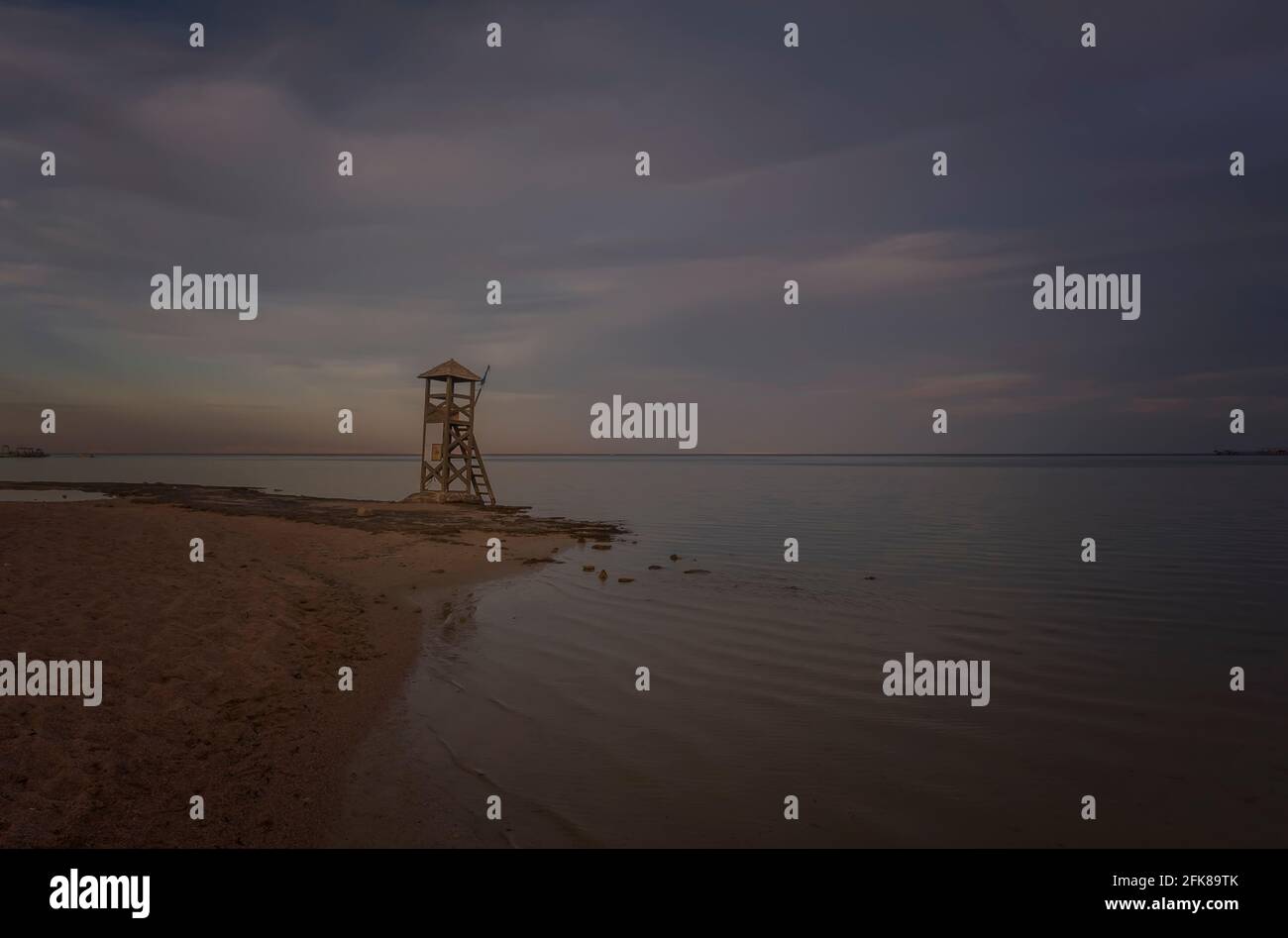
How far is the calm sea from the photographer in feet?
21.0

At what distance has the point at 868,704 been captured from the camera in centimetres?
952

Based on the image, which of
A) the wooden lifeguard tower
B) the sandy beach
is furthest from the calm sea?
the wooden lifeguard tower

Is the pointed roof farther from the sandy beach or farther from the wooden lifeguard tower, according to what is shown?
the sandy beach

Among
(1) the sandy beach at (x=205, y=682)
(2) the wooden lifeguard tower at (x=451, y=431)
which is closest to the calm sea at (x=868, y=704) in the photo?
(1) the sandy beach at (x=205, y=682)

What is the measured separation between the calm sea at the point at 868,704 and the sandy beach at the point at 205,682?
1.09 m

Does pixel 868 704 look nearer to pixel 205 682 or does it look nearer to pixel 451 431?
pixel 205 682

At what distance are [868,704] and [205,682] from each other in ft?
29.0

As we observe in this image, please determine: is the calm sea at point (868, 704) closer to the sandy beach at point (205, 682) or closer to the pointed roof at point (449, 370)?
the sandy beach at point (205, 682)

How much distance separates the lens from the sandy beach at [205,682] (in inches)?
221

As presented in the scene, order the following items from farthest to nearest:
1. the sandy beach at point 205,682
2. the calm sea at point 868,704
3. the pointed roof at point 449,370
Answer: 1. the pointed roof at point 449,370
2. the calm sea at point 868,704
3. the sandy beach at point 205,682

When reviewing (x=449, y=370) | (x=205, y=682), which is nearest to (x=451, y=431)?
(x=449, y=370)
